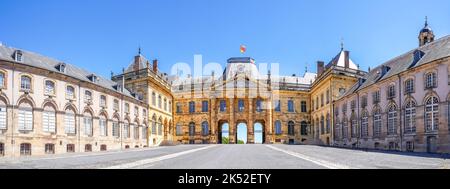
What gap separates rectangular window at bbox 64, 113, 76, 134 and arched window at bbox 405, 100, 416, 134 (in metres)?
26.7

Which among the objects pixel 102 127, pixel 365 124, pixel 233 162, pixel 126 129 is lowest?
pixel 126 129

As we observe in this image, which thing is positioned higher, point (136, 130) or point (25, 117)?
point (25, 117)

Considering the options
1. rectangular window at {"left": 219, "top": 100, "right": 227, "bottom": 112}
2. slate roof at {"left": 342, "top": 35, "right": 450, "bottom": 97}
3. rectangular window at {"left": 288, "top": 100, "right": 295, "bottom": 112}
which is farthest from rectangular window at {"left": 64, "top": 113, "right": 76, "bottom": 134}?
rectangular window at {"left": 288, "top": 100, "right": 295, "bottom": 112}

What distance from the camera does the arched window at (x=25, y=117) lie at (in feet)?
80.3

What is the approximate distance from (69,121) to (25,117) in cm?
450

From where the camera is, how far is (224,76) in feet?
219

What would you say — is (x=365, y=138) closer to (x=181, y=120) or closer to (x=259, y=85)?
(x=259, y=85)

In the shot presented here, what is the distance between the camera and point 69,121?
29.1 m

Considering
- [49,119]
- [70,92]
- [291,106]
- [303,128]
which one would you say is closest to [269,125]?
[291,106]

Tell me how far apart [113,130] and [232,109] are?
Result: 27.2 meters

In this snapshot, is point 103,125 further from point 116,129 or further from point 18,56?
point 18,56

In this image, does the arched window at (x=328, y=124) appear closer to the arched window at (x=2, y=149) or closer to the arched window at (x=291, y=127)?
the arched window at (x=291, y=127)

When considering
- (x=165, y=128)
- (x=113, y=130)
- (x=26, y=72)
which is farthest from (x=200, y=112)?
(x=26, y=72)

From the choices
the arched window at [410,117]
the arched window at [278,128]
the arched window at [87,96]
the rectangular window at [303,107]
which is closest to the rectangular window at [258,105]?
the arched window at [278,128]
